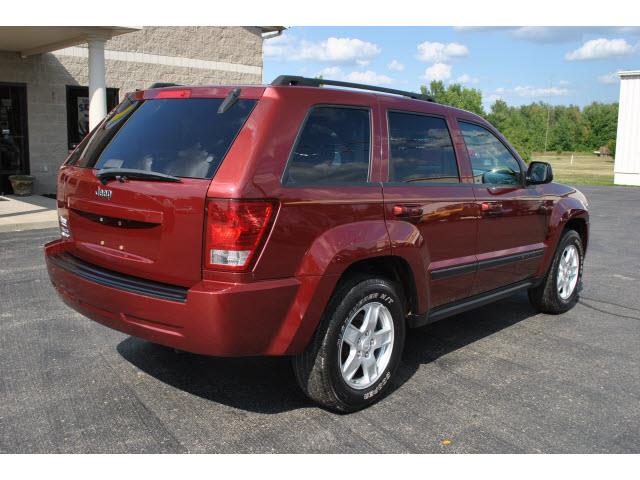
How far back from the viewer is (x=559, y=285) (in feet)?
19.9

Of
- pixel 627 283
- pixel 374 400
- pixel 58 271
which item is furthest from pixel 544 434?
pixel 627 283

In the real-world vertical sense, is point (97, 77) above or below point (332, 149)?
above

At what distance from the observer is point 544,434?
139 inches

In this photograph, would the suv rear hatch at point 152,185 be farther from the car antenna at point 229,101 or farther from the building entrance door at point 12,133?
the building entrance door at point 12,133

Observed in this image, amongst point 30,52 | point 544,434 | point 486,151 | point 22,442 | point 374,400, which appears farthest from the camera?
point 30,52

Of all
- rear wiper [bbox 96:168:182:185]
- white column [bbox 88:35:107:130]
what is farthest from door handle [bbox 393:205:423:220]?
white column [bbox 88:35:107:130]

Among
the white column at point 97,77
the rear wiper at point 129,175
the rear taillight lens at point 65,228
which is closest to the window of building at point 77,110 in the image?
the white column at point 97,77

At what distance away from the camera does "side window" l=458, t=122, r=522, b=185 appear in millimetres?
4883

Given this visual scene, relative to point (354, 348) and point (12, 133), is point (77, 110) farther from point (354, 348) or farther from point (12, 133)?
point (354, 348)

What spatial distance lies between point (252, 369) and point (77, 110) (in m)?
13.6

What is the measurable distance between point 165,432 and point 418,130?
8.40 feet

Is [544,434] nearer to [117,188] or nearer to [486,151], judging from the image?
[486,151]

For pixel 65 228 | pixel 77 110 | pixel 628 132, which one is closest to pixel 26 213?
pixel 77 110

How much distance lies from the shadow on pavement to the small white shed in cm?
2653
